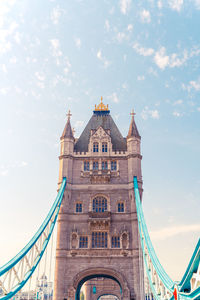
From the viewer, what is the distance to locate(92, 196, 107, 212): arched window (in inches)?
1569

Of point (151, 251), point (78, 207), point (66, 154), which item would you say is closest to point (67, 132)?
point (66, 154)

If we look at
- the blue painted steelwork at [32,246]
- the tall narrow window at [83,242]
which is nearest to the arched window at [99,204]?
the tall narrow window at [83,242]

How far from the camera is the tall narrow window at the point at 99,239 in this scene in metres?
37.7

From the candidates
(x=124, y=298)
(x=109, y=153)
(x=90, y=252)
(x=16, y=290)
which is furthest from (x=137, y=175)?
(x=16, y=290)

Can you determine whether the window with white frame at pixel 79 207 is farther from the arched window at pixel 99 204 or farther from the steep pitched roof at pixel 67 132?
the steep pitched roof at pixel 67 132

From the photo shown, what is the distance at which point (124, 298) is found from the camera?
34.5 m

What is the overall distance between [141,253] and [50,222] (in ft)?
35.4

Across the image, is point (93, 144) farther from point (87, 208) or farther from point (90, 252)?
point (90, 252)

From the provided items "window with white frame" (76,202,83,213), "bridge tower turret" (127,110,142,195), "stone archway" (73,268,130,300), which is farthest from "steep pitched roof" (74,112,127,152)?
"stone archway" (73,268,130,300)

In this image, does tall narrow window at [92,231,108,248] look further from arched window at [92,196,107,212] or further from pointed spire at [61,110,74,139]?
pointed spire at [61,110,74,139]

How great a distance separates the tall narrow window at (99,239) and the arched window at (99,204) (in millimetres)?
2874

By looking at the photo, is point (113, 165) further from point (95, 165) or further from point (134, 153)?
point (134, 153)

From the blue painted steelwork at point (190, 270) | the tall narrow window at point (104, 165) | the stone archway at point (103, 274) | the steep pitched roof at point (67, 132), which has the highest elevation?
the steep pitched roof at point (67, 132)

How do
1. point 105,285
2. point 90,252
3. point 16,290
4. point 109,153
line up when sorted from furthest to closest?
point 105,285
point 109,153
point 90,252
point 16,290
